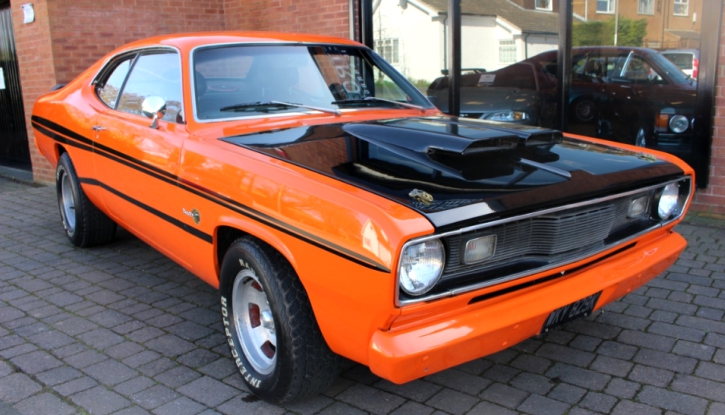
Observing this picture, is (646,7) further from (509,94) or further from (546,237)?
(546,237)

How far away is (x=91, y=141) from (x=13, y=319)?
1.29m

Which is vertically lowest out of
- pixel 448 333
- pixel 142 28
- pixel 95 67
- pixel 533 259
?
pixel 448 333

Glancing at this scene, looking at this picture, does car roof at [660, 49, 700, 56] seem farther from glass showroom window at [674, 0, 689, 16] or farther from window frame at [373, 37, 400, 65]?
window frame at [373, 37, 400, 65]

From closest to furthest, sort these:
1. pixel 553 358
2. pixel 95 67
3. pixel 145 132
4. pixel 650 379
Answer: pixel 650 379
pixel 553 358
pixel 145 132
pixel 95 67

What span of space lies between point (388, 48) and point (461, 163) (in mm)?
5727

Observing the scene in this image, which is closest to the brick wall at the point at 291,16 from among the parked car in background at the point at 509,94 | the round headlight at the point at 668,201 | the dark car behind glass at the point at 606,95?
the parked car in background at the point at 509,94

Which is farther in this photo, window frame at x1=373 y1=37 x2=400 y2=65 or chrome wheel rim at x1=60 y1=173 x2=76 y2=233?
window frame at x1=373 y1=37 x2=400 y2=65

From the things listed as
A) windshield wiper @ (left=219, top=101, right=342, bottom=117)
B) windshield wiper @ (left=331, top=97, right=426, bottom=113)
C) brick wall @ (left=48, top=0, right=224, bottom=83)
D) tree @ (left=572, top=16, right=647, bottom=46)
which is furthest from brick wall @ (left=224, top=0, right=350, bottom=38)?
windshield wiper @ (left=219, top=101, right=342, bottom=117)

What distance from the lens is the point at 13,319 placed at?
154 inches

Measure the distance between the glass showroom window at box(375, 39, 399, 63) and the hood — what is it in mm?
4891

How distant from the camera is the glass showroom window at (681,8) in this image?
575 cm

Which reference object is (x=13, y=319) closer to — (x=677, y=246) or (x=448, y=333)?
(x=448, y=333)

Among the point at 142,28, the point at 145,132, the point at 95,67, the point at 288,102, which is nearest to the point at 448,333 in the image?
the point at 288,102

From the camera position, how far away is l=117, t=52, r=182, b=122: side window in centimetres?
362
